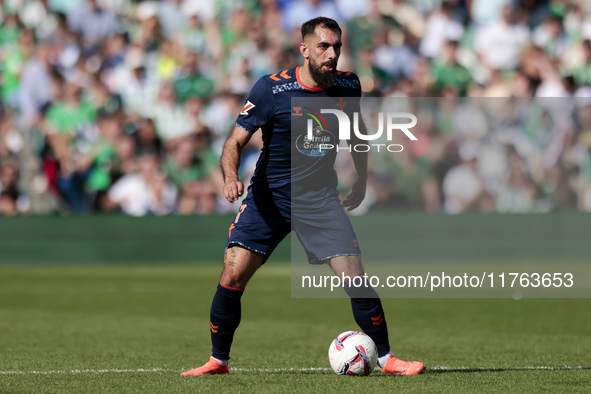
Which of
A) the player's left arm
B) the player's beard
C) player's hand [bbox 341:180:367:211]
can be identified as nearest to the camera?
the player's beard

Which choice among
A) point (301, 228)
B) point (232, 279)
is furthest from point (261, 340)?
point (301, 228)

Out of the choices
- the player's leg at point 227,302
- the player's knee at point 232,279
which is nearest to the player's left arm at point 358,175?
the player's leg at point 227,302

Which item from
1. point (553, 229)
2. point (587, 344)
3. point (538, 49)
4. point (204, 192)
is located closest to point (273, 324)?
point (587, 344)

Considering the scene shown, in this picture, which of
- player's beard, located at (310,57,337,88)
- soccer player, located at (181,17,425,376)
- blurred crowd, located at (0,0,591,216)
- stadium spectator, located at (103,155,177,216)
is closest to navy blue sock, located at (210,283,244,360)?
soccer player, located at (181,17,425,376)

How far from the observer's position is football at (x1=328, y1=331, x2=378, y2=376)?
5.51m

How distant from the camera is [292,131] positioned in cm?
559

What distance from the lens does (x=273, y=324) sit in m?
8.88

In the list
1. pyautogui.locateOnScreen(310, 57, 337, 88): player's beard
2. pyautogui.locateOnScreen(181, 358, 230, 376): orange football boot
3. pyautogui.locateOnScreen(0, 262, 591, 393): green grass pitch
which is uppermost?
pyautogui.locateOnScreen(310, 57, 337, 88): player's beard

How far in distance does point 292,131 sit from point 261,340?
2793 mm

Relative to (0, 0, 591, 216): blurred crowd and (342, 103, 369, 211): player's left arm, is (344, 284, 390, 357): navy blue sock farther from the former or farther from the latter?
(0, 0, 591, 216): blurred crowd

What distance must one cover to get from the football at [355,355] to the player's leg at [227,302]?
73cm

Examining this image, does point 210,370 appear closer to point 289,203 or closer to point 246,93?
point 289,203

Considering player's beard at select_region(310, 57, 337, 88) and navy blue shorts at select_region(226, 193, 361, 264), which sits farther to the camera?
navy blue shorts at select_region(226, 193, 361, 264)

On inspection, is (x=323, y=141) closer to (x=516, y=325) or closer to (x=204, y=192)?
(x=516, y=325)
